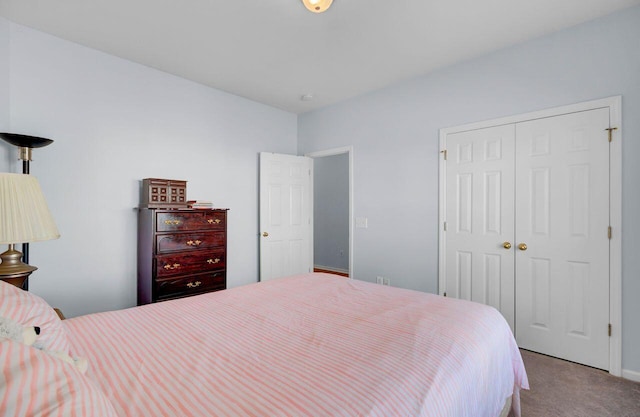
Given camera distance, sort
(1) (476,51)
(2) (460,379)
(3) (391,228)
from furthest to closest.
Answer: (3) (391,228)
(1) (476,51)
(2) (460,379)

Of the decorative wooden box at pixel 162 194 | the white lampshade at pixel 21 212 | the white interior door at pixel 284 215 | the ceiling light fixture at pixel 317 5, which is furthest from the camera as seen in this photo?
the white interior door at pixel 284 215

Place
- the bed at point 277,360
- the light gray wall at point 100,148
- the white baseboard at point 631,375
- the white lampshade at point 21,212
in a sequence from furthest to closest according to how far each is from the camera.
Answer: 1. the light gray wall at point 100,148
2. the white baseboard at point 631,375
3. the white lampshade at point 21,212
4. the bed at point 277,360

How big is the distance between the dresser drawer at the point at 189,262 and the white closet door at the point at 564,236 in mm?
2924

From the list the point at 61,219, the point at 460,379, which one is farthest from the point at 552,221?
the point at 61,219

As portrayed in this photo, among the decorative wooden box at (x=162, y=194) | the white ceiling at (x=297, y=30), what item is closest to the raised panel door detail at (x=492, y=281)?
the white ceiling at (x=297, y=30)

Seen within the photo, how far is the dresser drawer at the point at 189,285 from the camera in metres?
2.84

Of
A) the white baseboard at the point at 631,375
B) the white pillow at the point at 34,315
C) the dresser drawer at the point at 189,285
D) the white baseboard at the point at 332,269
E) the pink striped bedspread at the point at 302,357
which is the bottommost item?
the white baseboard at the point at 332,269

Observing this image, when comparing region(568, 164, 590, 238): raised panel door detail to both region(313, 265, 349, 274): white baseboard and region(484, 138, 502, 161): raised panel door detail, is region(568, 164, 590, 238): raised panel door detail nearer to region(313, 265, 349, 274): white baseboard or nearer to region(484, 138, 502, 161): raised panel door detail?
region(484, 138, 502, 161): raised panel door detail

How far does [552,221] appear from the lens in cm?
262

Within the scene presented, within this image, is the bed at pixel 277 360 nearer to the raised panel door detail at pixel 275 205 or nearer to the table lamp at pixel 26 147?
the table lamp at pixel 26 147

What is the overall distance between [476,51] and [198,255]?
3342 millimetres

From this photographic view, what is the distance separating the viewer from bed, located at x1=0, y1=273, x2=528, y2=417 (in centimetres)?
83

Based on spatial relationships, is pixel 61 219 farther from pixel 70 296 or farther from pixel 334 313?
pixel 334 313

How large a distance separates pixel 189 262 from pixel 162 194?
71cm
